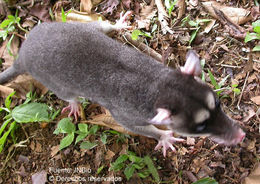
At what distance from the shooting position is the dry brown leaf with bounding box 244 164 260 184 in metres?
3.48

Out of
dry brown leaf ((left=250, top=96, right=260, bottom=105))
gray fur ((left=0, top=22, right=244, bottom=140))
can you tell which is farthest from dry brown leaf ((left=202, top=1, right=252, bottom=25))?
gray fur ((left=0, top=22, right=244, bottom=140))

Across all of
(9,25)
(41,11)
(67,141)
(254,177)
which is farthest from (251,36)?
(9,25)

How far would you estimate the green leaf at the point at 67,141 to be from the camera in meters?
3.91

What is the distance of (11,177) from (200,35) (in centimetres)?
395

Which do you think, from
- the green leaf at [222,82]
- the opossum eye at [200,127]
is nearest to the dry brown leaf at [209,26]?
the green leaf at [222,82]

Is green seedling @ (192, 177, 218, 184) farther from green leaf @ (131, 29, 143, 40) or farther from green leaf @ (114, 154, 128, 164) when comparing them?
green leaf @ (131, 29, 143, 40)

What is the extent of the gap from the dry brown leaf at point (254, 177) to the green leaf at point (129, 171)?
157cm

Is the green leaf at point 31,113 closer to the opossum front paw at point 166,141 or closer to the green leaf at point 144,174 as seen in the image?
the green leaf at point 144,174

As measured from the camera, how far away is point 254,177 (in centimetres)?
351

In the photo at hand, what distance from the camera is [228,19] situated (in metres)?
4.32

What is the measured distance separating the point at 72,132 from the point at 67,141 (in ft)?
0.51

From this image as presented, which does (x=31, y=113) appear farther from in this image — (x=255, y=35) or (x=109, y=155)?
(x=255, y=35)

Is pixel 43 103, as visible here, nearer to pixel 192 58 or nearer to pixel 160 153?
pixel 160 153

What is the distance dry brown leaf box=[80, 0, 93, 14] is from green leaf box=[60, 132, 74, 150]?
2.29 meters
